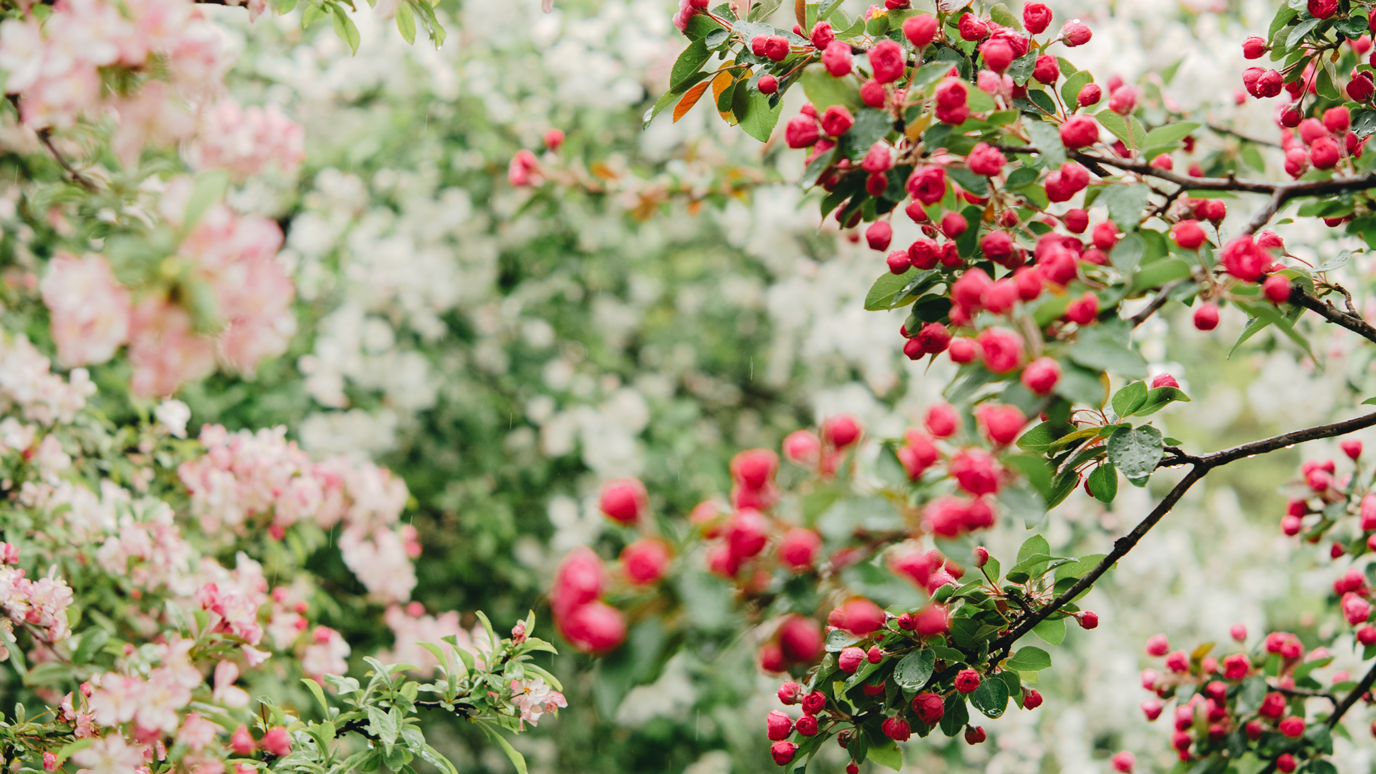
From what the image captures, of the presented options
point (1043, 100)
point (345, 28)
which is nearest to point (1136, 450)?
point (1043, 100)

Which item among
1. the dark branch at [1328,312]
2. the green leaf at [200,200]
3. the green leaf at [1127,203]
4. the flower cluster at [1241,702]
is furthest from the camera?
the flower cluster at [1241,702]

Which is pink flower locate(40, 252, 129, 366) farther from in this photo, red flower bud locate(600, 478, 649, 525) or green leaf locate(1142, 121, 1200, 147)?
green leaf locate(1142, 121, 1200, 147)

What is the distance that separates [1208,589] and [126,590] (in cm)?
429

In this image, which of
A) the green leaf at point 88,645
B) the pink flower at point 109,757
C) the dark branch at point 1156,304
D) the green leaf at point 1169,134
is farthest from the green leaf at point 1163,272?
the green leaf at point 88,645

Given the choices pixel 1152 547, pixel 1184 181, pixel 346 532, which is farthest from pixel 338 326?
pixel 1152 547

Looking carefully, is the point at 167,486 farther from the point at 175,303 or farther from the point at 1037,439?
the point at 1037,439

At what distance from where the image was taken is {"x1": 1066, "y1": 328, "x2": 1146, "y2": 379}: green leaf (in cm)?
77

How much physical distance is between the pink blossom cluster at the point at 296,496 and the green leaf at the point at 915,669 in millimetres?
1492

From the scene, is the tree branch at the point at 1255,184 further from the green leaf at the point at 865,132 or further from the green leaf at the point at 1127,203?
the green leaf at the point at 865,132

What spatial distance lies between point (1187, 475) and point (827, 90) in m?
0.64

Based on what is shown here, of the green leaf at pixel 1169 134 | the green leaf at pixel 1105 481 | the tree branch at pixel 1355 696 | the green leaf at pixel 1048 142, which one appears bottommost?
the tree branch at pixel 1355 696

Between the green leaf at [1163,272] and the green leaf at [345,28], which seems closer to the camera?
the green leaf at [1163,272]

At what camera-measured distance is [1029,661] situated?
1.21 m

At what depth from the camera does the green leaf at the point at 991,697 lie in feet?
3.64
